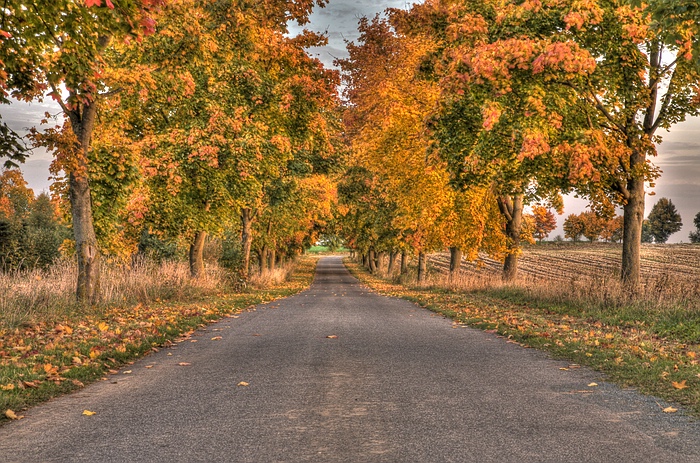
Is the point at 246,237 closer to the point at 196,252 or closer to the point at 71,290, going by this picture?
the point at 196,252

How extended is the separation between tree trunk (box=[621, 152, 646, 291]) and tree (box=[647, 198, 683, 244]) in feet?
456

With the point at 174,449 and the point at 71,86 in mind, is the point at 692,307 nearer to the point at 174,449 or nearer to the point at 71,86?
the point at 174,449

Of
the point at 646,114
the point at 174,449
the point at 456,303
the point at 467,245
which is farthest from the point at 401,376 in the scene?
the point at 467,245

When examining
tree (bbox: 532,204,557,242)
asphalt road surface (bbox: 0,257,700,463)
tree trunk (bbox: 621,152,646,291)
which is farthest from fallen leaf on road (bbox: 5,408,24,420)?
tree (bbox: 532,204,557,242)

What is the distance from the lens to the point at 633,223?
16391mm

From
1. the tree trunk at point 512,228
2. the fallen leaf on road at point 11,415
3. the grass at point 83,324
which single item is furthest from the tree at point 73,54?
the tree trunk at point 512,228

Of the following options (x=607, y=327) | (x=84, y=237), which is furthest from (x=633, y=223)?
(x=84, y=237)

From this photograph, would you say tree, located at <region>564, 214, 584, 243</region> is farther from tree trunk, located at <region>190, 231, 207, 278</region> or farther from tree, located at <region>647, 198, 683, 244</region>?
tree trunk, located at <region>190, 231, 207, 278</region>

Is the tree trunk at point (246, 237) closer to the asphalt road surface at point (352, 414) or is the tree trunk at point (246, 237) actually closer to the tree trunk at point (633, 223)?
the tree trunk at point (633, 223)

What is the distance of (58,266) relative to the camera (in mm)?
15656

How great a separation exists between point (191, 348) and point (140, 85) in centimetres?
818

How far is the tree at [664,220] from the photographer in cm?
13825

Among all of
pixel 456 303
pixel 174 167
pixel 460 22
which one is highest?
pixel 460 22

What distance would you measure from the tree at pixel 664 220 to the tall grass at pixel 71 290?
470ft
